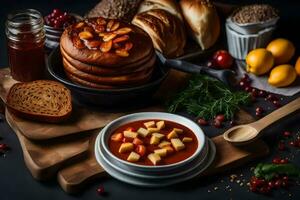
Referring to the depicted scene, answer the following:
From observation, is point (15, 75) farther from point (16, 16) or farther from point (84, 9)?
point (84, 9)

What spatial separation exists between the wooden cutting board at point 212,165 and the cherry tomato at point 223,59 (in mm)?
939

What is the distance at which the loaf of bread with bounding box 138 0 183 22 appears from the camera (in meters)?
4.43

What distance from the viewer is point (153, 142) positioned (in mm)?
3289

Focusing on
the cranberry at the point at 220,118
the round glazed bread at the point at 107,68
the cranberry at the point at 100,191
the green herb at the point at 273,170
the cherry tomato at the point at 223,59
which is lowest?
the cherry tomato at the point at 223,59

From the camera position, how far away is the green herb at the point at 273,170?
3205 mm

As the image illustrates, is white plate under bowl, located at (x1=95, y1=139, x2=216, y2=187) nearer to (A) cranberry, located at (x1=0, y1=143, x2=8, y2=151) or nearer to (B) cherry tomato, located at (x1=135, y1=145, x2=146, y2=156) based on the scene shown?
(B) cherry tomato, located at (x1=135, y1=145, x2=146, y2=156)

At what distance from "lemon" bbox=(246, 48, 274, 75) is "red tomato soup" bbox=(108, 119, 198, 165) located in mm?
931

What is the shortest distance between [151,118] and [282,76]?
994 mm

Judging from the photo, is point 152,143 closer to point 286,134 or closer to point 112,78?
point 112,78

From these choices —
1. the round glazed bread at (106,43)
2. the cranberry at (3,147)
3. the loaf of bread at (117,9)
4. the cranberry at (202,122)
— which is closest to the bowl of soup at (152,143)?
the cranberry at (202,122)

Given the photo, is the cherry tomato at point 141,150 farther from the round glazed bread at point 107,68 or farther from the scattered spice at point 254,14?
the scattered spice at point 254,14

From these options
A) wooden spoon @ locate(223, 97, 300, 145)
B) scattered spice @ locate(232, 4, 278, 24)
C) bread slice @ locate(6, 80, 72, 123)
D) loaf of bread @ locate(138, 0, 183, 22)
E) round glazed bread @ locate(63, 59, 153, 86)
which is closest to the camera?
wooden spoon @ locate(223, 97, 300, 145)

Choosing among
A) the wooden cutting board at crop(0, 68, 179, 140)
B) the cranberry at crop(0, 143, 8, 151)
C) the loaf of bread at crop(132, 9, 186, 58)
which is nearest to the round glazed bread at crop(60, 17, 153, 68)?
the wooden cutting board at crop(0, 68, 179, 140)

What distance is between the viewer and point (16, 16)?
3.91 meters
